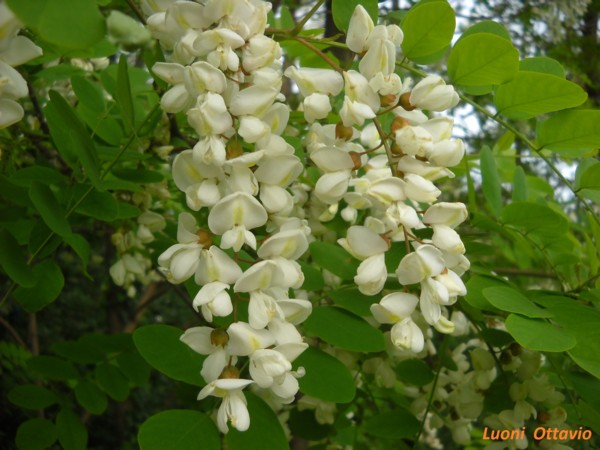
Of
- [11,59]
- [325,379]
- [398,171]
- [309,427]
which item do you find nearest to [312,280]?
[325,379]

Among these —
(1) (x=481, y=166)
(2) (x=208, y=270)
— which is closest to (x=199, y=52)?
(2) (x=208, y=270)

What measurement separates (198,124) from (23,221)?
454 mm

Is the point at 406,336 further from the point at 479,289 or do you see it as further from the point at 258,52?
the point at 258,52

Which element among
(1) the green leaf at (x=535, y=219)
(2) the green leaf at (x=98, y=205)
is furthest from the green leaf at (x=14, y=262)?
(1) the green leaf at (x=535, y=219)

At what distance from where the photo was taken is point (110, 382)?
1.08 metres

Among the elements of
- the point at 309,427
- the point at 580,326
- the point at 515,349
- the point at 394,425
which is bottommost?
the point at 309,427

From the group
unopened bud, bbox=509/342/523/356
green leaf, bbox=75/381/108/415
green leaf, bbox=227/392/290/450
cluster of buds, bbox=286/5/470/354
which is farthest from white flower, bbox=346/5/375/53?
green leaf, bbox=75/381/108/415

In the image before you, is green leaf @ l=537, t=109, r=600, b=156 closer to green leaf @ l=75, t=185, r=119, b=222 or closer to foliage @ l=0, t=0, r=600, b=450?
foliage @ l=0, t=0, r=600, b=450

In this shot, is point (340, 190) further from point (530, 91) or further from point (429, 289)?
point (530, 91)

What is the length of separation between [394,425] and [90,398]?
0.53 meters

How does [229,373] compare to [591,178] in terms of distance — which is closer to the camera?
[229,373]

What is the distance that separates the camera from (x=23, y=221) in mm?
905

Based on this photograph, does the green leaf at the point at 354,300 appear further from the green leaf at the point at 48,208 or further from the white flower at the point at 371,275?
the green leaf at the point at 48,208

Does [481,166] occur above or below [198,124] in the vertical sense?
below
